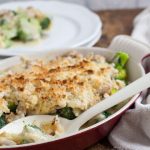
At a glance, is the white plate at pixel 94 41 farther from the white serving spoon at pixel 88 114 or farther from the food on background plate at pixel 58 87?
the white serving spoon at pixel 88 114

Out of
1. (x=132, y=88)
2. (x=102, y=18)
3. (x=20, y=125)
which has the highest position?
(x=132, y=88)

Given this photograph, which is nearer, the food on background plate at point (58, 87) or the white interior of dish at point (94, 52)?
the food on background plate at point (58, 87)

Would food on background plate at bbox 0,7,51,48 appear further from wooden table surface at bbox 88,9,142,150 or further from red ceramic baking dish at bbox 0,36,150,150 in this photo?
red ceramic baking dish at bbox 0,36,150,150

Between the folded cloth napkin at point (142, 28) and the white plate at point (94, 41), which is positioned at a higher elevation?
the folded cloth napkin at point (142, 28)

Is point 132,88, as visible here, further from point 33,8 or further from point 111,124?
point 33,8

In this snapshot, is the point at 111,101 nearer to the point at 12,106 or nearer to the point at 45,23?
the point at 12,106

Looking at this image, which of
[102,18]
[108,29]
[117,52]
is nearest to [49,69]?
[117,52]

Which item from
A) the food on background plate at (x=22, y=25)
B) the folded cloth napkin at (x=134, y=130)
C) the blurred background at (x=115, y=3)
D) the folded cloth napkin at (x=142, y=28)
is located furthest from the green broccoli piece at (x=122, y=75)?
the blurred background at (x=115, y=3)
